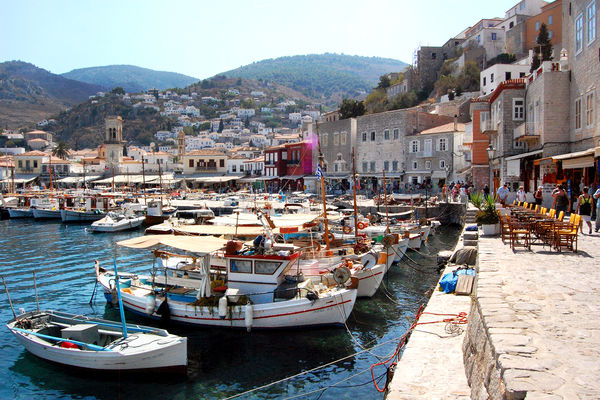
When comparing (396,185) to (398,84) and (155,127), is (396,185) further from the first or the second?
(155,127)

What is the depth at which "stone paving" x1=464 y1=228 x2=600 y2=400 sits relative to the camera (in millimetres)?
4242

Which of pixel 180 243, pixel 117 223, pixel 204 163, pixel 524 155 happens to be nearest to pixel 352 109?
pixel 204 163

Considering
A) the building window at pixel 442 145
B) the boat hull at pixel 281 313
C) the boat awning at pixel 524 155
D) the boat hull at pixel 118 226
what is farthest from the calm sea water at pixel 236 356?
the building window at pixel 442 145

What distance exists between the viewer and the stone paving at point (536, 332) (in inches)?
167

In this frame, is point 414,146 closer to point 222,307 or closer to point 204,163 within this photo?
point 222,307

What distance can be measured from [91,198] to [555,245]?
49.3 meters

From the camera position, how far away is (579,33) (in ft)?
69.1

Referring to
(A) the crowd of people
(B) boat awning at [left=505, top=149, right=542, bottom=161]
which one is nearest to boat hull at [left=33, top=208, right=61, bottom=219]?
(B) boat awning at [left=505, top=149, right=542, bottom=161]

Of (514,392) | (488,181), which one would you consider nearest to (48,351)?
(514,392)

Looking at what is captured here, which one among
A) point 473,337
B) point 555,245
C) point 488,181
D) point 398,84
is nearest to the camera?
point 473,337

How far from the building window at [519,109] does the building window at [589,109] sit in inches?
374

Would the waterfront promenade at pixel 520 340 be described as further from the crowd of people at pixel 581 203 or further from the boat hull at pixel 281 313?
the boat hull at pixel 281 313

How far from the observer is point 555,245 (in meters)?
11.7

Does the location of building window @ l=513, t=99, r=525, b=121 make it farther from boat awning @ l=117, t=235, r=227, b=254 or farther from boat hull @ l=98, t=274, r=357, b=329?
boat awning @ l=117, t=235, r=227, b=254
